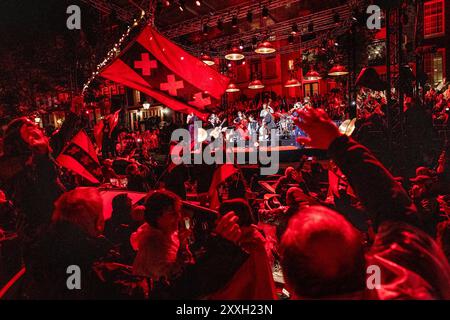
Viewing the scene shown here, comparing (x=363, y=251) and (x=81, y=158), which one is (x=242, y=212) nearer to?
(x=363, y=251)

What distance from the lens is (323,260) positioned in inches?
45.4

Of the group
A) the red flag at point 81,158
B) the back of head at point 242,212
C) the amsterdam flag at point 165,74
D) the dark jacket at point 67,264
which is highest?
the amsterdam flag at point 165,74

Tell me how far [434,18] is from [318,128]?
31.1 metres

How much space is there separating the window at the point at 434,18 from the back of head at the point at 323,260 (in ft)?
101

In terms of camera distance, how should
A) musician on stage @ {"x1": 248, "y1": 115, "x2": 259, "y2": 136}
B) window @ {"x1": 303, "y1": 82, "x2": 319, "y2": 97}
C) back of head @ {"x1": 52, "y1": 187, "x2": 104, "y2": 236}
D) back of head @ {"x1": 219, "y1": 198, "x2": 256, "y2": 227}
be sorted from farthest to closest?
window @ {"x1": 303, "y1": 82, "x2": 319, "y2": 97}, musician on stage @ {"x1": 248, "y1": 115, "x2": 259, "y2": 136}, back of head @ {"x1": 219, "y1": 198, "x2": 256, "y2": 227}, back of head @ {"x1": 52, "y1": 187, "x2": 104, "y2": 236}

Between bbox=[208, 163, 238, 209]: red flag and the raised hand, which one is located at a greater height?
the raised hand

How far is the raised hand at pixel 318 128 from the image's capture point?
5.42ft

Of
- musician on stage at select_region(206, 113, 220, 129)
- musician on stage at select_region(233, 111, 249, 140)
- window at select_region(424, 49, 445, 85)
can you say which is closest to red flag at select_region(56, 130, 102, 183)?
musician on stage at select_region(233, 111, 249, 140)

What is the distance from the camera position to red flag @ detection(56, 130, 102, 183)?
4310mm

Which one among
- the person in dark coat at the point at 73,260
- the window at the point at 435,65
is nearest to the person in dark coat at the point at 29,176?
the person in dark coat at the point at 73,260

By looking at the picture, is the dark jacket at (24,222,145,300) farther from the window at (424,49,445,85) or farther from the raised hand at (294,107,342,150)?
the window at (424,49,445,85)

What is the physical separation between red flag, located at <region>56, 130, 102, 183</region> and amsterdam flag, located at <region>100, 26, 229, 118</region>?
96 centimetres

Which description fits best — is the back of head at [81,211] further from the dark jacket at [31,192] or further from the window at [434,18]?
the window at [434,18]
